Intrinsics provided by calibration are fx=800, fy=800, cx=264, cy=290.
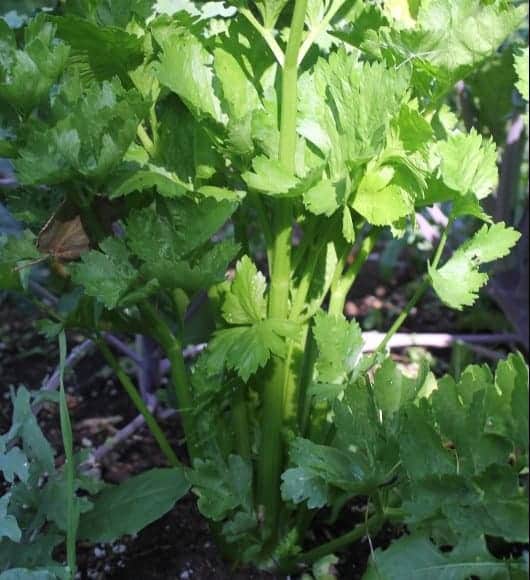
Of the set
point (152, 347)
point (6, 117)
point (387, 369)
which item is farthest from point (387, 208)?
point (152, 347)

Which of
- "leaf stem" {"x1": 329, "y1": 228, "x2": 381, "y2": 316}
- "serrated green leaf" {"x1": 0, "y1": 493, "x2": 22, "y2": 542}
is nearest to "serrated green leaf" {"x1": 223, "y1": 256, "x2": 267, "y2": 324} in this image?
"leaf stem" {"x1": 329, "y1": 228, "x2": 381, "y2": 316}

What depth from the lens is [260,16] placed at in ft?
3.10

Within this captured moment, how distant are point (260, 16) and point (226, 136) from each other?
0.18 meters

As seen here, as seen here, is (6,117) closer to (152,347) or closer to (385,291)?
(152,347)

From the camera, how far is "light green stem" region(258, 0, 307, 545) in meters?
0.83

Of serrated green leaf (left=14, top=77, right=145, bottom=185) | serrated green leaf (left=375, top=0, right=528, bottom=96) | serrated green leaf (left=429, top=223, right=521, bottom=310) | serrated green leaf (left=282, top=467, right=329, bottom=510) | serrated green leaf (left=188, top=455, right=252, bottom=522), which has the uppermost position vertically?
serrated green leaf (left=375, top=0, right=528, bottom=96)

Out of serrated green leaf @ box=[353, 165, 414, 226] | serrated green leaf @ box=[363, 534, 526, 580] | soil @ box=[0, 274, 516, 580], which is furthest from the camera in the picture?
soil @ box=[0, 274, 516, 580]

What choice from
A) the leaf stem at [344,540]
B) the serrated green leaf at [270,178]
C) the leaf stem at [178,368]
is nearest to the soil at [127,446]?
the leaf stem at [344,540]

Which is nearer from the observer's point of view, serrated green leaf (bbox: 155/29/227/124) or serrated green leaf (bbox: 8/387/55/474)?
serrated green leaf (bbox: 155/29/227/124)

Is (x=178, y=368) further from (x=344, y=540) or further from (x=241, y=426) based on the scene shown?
(x=344, y=540)

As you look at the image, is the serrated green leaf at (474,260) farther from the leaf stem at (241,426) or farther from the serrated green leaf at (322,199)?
the leaf stem at (241,426)

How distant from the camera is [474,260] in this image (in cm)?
89

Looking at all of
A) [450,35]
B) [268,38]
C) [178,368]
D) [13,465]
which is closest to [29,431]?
[13,465]

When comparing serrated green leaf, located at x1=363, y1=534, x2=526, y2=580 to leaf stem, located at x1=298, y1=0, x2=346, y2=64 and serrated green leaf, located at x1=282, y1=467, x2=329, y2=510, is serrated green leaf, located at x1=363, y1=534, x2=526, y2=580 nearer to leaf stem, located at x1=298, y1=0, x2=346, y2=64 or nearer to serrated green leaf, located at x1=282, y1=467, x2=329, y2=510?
serrated green leaf, located at x1=282, y1=467, x2=329, y2=510
